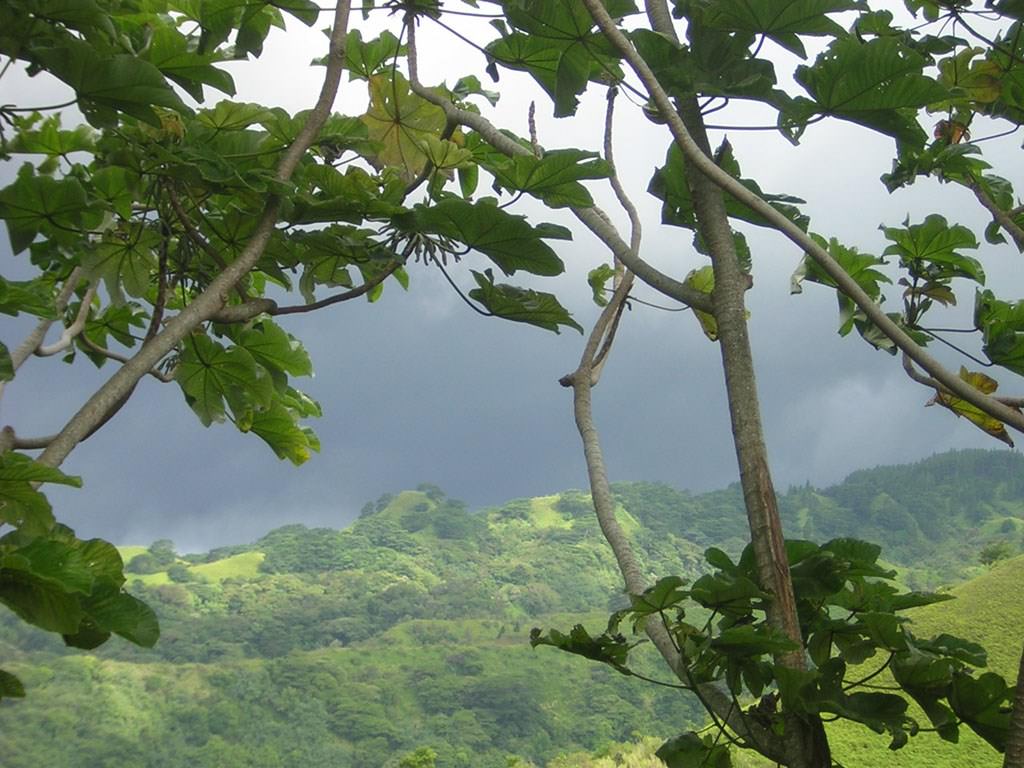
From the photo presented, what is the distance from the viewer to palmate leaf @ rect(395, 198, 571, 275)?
1.08m

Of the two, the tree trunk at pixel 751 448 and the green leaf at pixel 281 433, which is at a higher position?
the green leaf at pixel 281 433

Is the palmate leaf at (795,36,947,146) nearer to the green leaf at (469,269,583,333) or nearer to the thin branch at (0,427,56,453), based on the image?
the green leaf at (469,269,583,333)

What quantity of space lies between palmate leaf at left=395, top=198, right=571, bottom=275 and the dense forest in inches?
612

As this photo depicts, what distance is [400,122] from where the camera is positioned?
62.0 inches

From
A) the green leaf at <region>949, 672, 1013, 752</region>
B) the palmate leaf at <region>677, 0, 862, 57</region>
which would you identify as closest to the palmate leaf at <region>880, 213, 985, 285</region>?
the palmate leaf at <region>677, 0, 862, 57</region>

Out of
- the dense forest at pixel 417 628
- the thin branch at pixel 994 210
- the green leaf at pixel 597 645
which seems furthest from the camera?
the dense forest at pixel 417 628

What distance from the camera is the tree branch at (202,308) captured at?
89 centimetres

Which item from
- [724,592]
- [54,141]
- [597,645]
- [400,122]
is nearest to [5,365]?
[54,141]

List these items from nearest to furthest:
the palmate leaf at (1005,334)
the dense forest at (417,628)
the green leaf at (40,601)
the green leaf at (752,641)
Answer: the green leaf at (40,601) → the green leaf at (752,641) → the palmate leaf at (1005,334) → the dense forest at (417,628)

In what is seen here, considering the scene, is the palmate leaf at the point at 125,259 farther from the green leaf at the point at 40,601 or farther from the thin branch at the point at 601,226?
the green leaf at the point at 40,601

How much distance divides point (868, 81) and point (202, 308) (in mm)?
750

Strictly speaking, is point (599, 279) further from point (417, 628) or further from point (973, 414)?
point (417, 628)

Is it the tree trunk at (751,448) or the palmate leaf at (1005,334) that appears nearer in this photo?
the tree trunk at (751,448)

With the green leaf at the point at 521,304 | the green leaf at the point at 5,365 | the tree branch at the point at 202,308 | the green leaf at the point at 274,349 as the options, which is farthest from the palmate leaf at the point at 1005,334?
the green leaf at the point at 5,365
